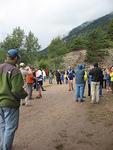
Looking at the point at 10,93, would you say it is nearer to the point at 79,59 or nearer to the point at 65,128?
the point at 65,128

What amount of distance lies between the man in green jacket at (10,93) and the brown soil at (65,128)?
100cm

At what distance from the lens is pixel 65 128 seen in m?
5.63

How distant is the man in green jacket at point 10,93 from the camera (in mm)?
3393

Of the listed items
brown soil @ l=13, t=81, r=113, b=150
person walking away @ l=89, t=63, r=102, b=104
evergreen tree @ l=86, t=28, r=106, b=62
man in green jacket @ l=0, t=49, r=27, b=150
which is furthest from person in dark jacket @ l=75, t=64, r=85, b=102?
evergreen tree @ l=86, t=28, r=106, b=62

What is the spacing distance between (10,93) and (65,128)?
269 centimetres

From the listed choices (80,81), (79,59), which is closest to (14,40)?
(79,59)

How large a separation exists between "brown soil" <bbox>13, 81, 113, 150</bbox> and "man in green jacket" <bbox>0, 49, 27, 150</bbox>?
100cm

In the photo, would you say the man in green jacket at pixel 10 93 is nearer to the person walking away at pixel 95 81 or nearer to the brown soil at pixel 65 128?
the brown soil at pixel 65 128

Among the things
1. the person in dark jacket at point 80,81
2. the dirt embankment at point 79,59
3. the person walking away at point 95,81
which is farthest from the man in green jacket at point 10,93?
the dirt embankment at point 79,59

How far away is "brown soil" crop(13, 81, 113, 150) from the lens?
4.49 meters

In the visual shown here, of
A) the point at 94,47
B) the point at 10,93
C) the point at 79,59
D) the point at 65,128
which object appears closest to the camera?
the point at 10,93

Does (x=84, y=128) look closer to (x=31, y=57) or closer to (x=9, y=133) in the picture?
(x=9, y=133)

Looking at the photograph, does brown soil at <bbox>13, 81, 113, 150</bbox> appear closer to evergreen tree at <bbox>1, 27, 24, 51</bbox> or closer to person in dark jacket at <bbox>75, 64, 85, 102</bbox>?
person in dark jacket at <bbox>75, 64, 85, 102</bbox>

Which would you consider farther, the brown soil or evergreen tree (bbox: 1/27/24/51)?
evergreen tree (bbox: 1/27/24/51)
